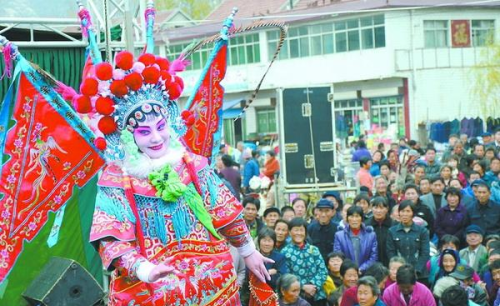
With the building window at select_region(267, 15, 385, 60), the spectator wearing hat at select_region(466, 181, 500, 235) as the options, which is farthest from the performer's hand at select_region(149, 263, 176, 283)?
the building window at select_region(267, 15, 385, 60)

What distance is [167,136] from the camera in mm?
5207

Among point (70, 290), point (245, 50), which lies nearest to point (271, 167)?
point (70, 290)

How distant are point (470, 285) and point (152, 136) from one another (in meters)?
3.51

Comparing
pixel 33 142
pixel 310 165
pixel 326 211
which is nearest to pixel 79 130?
pixel 33 142

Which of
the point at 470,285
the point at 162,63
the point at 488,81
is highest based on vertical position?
the point at 488,81

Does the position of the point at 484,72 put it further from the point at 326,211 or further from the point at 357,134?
the point at 326,211

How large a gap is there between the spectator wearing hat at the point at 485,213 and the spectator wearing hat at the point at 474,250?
1198mm

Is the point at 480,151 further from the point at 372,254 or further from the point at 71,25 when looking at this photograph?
the point at 71,25

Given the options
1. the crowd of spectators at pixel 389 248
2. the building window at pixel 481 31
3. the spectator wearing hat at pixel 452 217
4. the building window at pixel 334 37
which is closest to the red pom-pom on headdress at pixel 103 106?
the crowd of spectators at pixel 389 248

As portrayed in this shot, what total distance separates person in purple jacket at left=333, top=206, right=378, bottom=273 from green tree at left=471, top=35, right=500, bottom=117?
20.2 meters

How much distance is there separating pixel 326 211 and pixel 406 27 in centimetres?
2024

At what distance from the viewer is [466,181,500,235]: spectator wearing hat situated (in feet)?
32.6

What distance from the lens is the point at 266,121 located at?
3325 centimetres

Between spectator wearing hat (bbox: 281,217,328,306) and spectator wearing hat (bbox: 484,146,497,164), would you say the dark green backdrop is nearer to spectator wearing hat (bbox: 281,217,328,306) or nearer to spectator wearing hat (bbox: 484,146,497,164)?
spectator wearing hat (bbox: 281,217,328,306)
